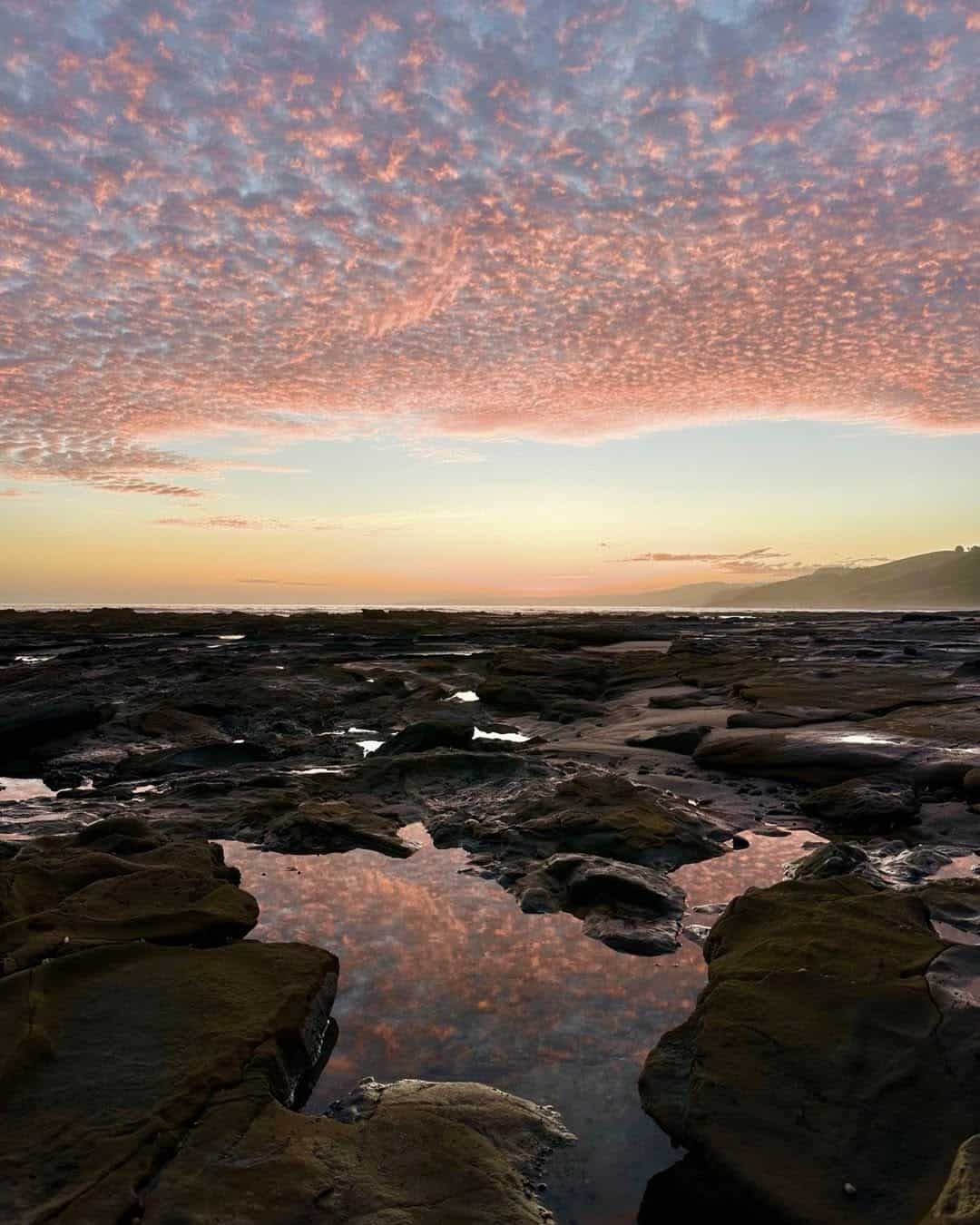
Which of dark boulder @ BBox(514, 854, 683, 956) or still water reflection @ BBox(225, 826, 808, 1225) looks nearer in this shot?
still water reflection @ BBox(225, 826, 808, 1225)

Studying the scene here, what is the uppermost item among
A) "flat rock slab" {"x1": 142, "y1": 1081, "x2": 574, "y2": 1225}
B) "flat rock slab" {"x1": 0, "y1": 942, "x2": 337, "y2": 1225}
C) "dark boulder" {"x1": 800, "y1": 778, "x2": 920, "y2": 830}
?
"flat rock slab" {"x1": 0, "y1": 942, "x2": 337, "y2": 1225}

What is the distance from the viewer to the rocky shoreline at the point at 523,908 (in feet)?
10.1

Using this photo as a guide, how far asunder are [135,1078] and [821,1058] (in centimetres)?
325

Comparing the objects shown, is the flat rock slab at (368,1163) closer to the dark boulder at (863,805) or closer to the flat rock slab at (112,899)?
the flat rock slab at (112,899)

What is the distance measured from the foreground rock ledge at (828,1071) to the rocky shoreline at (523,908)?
14 millimetres

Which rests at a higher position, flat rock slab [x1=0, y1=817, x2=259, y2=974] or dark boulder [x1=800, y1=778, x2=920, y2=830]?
flat rock slab [x1=0, y1=817, x2=259, y2=974]

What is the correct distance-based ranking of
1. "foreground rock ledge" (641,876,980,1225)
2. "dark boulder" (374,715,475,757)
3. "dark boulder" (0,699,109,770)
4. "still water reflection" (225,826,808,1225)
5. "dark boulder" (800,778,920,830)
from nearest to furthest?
"foreground rock ledge" (641,876,980,1225)
"still water reflection" (225,826,808,1225)
"dark boulder" (800,778,920,830)
"dark boulder" (374,715,475,757)
"dark boulder" (0,699,109,770)

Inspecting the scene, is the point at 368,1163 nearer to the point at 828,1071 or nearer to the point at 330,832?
the point at 828,1071

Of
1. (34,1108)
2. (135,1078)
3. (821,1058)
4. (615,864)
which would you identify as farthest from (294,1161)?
(615,864)

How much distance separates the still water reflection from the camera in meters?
3.57

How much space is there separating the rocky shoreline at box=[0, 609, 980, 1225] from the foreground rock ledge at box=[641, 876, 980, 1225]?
0.05ft

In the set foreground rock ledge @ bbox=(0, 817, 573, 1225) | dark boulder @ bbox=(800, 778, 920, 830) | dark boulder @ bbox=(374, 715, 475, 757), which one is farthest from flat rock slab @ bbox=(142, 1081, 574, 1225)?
dark boulder @ bbox=(374, 715, 475, 757)

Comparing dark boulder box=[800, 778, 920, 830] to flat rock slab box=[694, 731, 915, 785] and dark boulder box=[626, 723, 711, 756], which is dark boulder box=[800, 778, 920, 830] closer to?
flat rock slab box=[694, 731, 915, 785]

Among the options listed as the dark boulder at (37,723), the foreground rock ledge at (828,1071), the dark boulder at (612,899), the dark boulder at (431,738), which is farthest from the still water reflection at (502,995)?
the dark boulder at (37,723)
